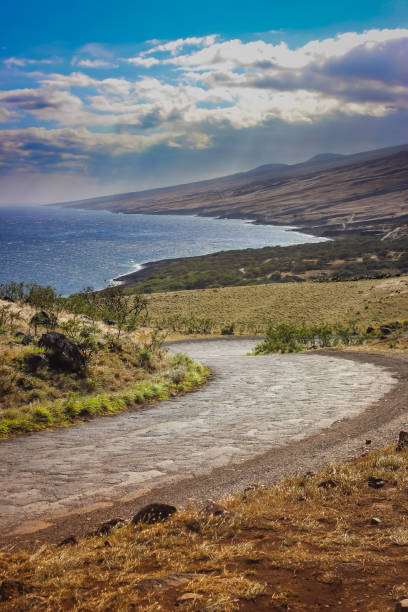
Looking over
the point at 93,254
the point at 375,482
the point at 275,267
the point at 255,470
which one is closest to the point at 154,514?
the point at 255,470

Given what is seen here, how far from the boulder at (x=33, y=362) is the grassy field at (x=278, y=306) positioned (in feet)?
71.1

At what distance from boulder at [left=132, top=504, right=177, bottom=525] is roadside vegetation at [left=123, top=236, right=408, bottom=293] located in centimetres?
7212

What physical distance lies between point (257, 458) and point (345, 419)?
3.18 metres

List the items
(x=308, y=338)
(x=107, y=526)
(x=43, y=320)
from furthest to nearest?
(x=308, y=338) → (x=43, y=320) → (x=107, y=526)

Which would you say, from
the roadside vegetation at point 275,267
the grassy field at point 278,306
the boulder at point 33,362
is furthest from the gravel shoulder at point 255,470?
the roadside vegetation at point 275,267

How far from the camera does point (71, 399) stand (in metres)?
9.57

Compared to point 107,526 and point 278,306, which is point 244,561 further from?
point 278,306

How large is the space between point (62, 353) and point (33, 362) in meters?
0.89

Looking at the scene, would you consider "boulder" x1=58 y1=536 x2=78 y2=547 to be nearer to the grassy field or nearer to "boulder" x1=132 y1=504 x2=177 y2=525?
"boulder" x1=132 y1=504 x2=177 y2=525

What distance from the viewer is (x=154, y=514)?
460cm

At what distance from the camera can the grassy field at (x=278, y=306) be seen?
37.3 m

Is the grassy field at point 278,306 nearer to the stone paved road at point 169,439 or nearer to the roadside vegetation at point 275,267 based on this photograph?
the stone paved road at point 169,439

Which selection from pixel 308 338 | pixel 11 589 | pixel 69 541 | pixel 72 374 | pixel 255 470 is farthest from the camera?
pixel 308 338

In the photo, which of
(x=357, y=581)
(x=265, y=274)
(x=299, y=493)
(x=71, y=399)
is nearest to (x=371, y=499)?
(x=299, y=493)
